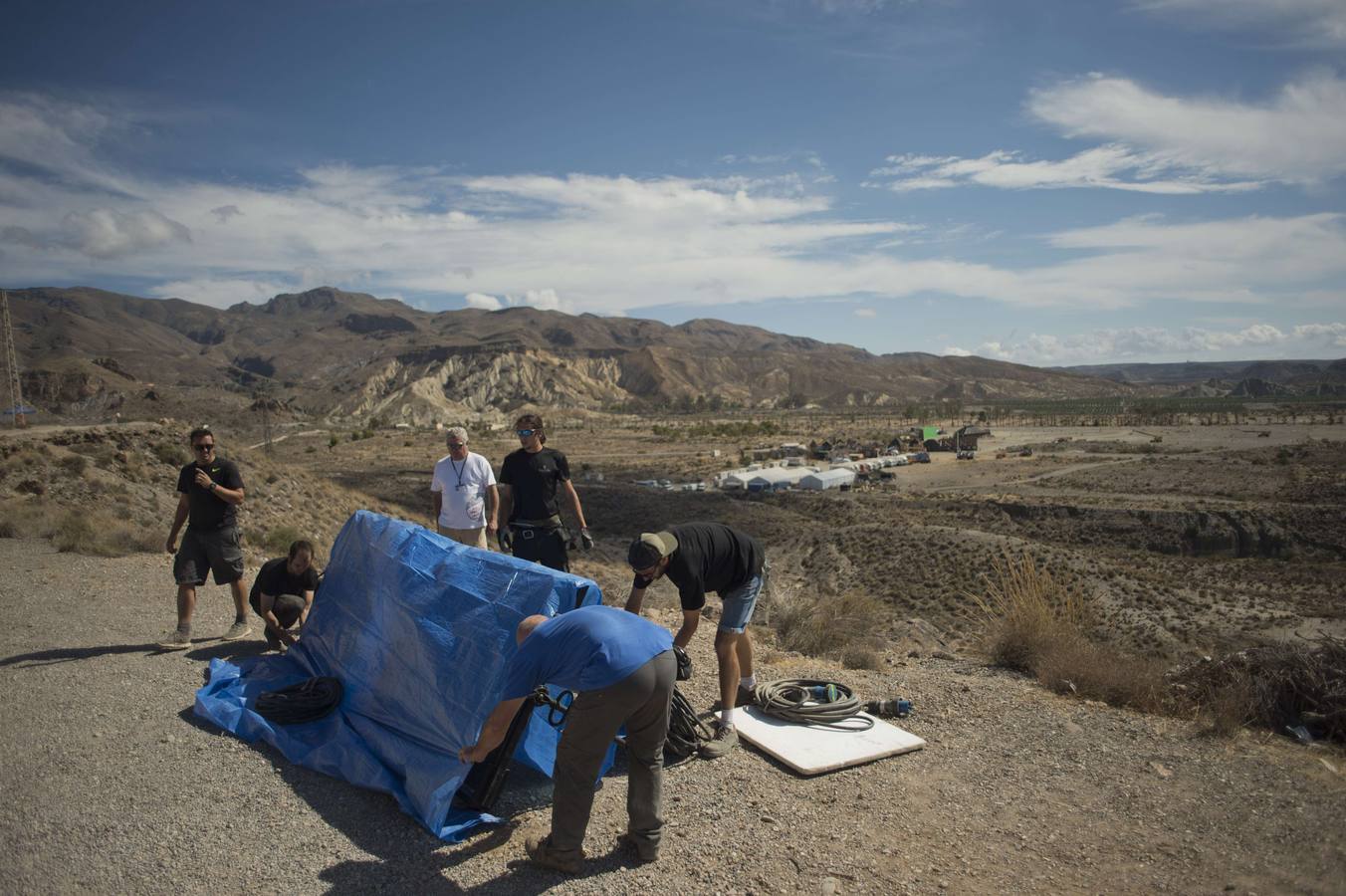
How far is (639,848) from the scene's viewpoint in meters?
3.91

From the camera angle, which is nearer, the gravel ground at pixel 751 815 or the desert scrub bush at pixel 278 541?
the gravel ground at pixel 751 815

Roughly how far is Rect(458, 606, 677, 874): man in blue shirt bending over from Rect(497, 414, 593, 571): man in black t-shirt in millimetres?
2858

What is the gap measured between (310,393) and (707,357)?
85.8 metres

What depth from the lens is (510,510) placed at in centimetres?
681

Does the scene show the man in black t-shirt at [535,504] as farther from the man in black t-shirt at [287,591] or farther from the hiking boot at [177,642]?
the hiking boot at [177,642]

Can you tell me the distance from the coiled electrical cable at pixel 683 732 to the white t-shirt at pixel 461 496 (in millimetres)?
2976

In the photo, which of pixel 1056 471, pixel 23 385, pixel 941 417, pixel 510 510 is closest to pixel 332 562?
pixel 510 510

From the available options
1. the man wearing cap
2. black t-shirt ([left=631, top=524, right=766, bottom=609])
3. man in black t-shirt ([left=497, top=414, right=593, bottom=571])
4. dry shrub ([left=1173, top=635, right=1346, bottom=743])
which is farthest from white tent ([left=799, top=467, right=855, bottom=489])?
black t-shirt ([left=631, top=524, right=766, bottom=609])

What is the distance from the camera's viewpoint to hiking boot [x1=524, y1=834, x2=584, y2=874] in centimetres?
375

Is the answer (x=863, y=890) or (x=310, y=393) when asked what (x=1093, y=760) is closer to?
(x=863, y=890)

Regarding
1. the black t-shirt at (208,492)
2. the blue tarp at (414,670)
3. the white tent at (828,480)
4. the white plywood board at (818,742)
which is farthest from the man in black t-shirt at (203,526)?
the white tent at (828,480)

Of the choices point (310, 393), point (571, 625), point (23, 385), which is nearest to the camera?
point (571, 625)

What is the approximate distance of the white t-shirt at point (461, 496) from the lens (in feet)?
23.6

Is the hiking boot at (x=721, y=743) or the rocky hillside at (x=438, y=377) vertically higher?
the rocky hillside at (x=438, y=377)
